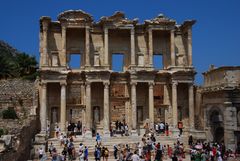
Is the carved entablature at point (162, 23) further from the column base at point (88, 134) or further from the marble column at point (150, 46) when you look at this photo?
the column base at point (88, 134)

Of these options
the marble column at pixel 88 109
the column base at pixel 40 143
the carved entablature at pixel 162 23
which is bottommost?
the column base at pixel 40 143

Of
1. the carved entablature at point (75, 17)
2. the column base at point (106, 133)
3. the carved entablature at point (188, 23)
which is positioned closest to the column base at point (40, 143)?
the column base at point (106, 133)

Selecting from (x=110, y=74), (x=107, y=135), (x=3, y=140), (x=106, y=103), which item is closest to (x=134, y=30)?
(x=110, y=74)

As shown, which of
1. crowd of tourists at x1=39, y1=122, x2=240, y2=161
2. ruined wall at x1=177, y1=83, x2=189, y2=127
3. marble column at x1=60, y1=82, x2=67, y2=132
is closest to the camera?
crowd of tourists at x1=39, y1=122, x2=240, y2=161

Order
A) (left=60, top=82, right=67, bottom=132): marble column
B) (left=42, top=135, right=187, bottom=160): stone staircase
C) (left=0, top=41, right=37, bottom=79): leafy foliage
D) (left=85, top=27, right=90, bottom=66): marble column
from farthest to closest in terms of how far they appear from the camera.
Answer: (left=0, top=41, right=37, bottom=79): leafy foliage < (left=85, top=27, right=90, bottom=66): marble column < (left=60, top=82, right=67, bottom=132): marble column < (left=42, top=135, right=187, bottom=160): stone staircase

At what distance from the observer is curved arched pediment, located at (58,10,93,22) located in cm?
3172

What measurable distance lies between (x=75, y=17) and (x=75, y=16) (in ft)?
0.27

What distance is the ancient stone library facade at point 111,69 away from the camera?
30938 millimetres

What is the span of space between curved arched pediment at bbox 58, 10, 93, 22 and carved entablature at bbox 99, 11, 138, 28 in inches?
50.9

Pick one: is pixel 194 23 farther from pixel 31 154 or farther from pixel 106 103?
pixel 31 154

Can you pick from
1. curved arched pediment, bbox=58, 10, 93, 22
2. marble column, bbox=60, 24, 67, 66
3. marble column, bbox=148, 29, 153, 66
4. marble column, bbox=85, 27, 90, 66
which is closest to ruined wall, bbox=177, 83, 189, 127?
marble column, bbox=148, 29, 153, 66

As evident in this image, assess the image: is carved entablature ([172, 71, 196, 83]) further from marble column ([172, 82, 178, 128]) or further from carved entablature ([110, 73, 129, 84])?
carved entablature ([110, 73, 129, 84])

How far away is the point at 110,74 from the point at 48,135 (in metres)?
6.83

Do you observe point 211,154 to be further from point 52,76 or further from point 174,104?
point 52,76
